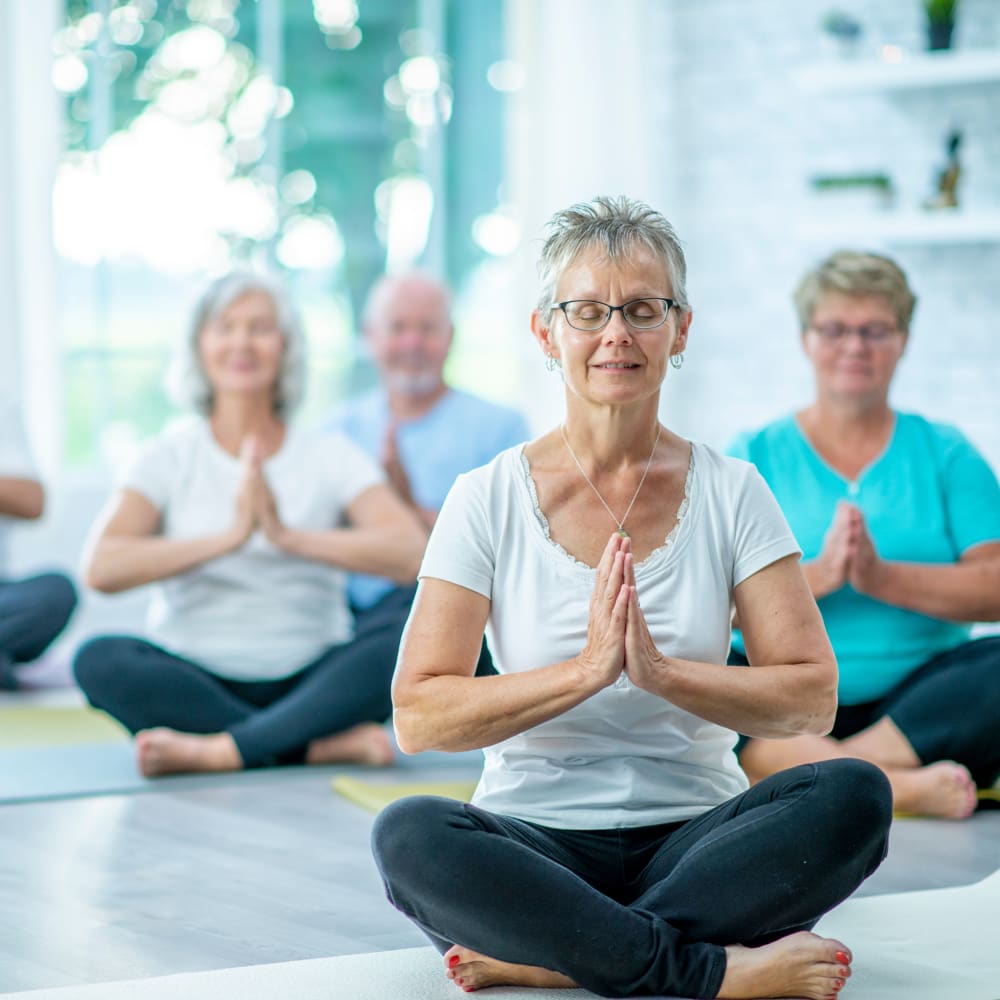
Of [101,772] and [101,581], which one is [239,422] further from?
[101,772]

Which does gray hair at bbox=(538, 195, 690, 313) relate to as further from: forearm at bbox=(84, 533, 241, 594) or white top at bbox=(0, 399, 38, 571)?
white top at bbox=(0, 399, 38, 571)

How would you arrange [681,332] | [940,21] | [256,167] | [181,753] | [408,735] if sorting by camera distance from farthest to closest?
1. [256,167]
2. [940,21]
3. [181,753]
4. [681,332]
5. [408,735]

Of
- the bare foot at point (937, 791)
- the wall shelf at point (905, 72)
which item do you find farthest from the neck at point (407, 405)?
the wall shelf at point (905, 72)

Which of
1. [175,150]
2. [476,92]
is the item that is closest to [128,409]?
[175,150]

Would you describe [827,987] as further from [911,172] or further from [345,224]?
[345,224]

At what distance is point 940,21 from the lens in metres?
4.89

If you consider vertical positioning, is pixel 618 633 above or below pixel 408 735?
above

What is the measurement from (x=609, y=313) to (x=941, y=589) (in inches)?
50.9

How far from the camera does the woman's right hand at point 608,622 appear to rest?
1.78 metres

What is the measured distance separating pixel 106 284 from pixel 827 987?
4.36 m

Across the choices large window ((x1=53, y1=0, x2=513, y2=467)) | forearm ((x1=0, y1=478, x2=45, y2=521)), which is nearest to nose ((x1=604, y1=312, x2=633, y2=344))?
forearm ((x1=0, y1=478, x2=45, y2=521))

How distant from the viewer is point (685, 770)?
6.51ft

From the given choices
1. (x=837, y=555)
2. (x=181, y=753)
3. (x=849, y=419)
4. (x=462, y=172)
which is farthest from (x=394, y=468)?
(x=462, y=172)

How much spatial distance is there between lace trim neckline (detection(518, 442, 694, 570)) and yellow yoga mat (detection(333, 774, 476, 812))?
3.73 feet
